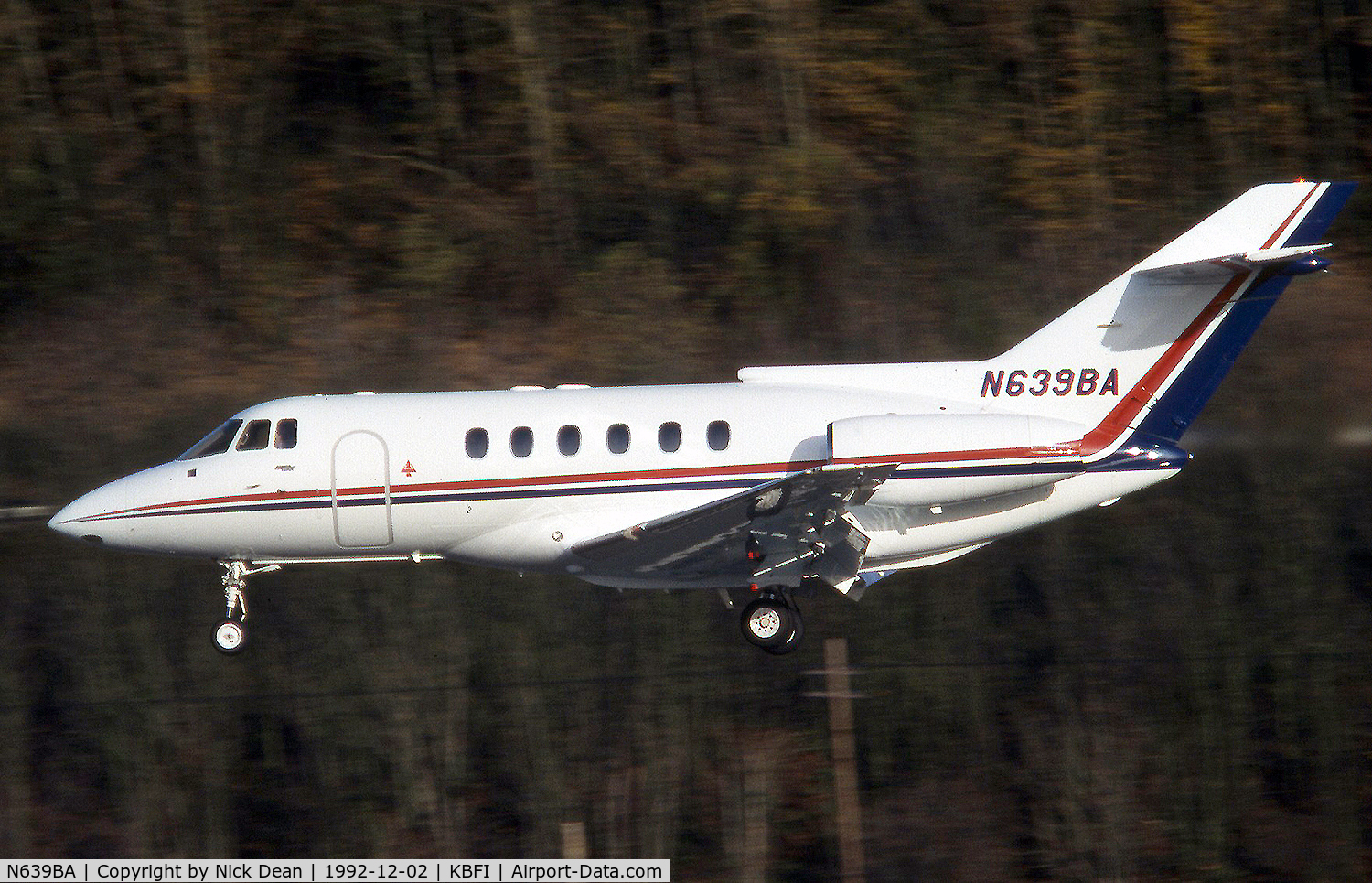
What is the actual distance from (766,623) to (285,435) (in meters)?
4.95

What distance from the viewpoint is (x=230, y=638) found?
15.3 m

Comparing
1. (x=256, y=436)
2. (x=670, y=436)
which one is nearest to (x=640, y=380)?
(x=670, y=436)

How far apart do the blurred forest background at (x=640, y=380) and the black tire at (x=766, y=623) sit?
4.80 meters

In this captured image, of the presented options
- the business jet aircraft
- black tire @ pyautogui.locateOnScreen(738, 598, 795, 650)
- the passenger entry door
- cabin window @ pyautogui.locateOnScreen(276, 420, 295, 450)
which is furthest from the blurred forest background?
black tire @ pyautogui.locateOnScreen(738, 598, 795, 650)

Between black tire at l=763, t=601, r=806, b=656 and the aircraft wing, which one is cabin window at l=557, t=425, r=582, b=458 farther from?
black tire at l=763, t=601, r=806, b=656

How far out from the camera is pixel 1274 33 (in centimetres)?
2427

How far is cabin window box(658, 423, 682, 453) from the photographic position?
47.6 ft

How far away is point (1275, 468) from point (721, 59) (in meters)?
9.83

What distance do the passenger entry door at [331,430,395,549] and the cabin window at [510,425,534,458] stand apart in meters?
1.21

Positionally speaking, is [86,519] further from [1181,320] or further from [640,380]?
[1181,320]

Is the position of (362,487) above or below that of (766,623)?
above

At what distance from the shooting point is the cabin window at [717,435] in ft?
47.5

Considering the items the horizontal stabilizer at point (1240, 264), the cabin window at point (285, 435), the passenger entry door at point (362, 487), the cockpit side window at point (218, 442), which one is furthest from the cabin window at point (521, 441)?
the horizontal stabilizer at point (1240, 264)
